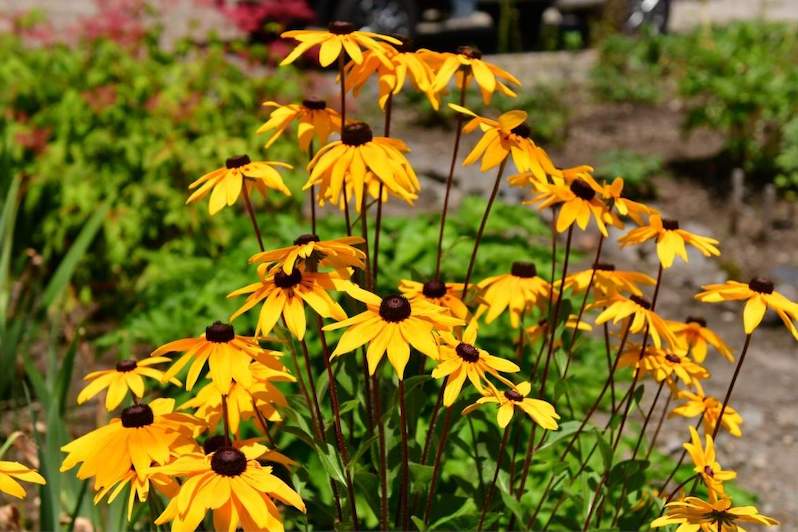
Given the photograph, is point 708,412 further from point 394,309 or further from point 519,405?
point 394,309

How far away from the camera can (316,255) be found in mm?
1574

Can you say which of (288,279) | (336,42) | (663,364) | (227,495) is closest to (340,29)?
(336,42)

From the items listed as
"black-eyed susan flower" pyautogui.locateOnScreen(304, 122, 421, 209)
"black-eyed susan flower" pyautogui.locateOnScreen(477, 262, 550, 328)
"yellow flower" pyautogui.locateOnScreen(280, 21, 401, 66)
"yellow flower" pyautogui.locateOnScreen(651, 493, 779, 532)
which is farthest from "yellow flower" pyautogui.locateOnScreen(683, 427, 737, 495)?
"yellow flower" pyautogui.locateOnScreen(280, 21, 401, 66)

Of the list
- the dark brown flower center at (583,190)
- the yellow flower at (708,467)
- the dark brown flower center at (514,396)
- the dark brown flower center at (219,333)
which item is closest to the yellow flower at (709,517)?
the yellow flower at (708,467)

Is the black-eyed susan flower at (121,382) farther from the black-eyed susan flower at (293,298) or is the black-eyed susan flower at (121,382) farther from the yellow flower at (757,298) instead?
the yellow flower at (757,298)

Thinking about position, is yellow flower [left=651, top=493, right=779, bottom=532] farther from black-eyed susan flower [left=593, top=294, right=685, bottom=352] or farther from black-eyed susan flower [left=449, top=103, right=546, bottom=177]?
black-eyed susan flower [left=449, top=103, right=546, bottom=177]

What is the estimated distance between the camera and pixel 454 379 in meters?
1.50

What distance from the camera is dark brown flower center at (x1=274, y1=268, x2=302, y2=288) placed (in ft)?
5.05

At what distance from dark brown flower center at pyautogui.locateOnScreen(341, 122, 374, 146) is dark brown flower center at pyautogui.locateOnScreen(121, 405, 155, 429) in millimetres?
560

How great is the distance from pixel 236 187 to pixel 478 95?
558 centimetres

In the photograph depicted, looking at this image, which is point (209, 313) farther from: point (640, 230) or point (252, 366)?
point (640, 230)

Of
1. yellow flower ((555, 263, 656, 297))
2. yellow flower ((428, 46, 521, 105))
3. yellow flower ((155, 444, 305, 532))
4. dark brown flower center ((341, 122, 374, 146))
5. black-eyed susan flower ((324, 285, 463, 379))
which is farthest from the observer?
yellow flower ((555, 263, 656, 297))

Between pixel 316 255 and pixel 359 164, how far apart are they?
0.57 ft

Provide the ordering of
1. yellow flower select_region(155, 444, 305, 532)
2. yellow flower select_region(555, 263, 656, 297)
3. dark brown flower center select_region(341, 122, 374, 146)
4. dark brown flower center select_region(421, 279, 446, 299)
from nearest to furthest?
1. yellow flower select_region(155, 444, 305, 532)
2. dark brown flower center select_region(341, 122, 374, 146)
3. dark brown flower center select_region(421, 279, 446, 299)
4. yellow flower select_region(555, 263, 656, 297)
